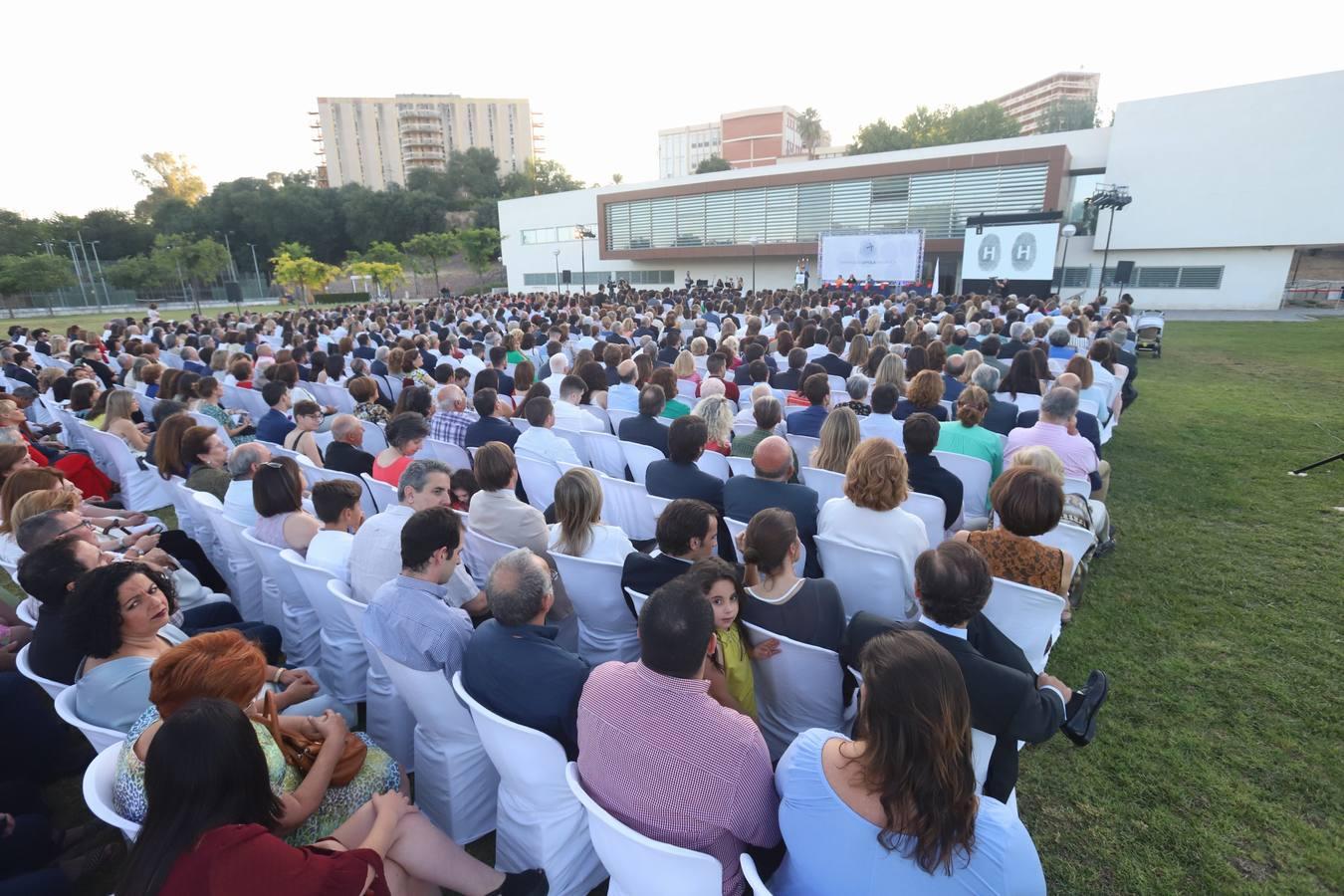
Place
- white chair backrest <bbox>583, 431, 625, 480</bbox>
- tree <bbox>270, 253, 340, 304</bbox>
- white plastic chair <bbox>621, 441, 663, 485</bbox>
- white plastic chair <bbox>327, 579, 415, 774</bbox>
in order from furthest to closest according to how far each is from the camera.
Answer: tree <bbox>270, 253, 340, 304</bbox> → white chair backrest <bbox>583, 431, 625, 480</bbox> → white plastic chair <bbox>621, 441, 663, 485</bbox> → white plastic chair <bbox>327, 579, 415, 774</bbox>

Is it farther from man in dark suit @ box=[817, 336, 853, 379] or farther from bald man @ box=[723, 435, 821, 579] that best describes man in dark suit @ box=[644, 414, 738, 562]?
man in dark suit @ box=[817, 336, 853, 379]

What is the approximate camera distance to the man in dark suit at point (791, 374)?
23.0 ft

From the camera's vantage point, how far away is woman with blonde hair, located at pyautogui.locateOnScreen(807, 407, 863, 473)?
13.1ft

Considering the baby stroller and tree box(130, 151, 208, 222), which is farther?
tree box(130, 151, 208, 222)

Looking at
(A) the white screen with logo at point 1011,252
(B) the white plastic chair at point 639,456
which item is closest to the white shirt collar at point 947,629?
(B) the white plastic chair at point 639,456

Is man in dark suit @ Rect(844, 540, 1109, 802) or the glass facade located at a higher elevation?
the glass facade

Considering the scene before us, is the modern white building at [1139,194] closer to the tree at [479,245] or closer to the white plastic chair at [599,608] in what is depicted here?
the tree at [479,245]

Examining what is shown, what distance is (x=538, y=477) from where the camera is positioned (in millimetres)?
4531

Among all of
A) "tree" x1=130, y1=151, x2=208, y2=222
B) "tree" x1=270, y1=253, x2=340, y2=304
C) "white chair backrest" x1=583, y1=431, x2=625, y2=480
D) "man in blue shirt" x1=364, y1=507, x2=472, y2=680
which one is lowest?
"white chair backrest" x1=583, y1=431, x2=625, y2=480

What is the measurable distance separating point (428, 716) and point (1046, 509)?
102 inches

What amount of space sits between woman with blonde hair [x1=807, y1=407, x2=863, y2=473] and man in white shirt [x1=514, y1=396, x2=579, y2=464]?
1792mm

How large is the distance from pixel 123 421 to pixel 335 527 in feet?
13.5

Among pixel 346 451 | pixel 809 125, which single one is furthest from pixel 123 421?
pixel 809 125

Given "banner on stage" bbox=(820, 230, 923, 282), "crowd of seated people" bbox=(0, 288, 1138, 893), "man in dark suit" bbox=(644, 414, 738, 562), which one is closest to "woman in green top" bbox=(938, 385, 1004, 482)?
"crowd of seated people" bbox=(0, 288, 1138, 893)
